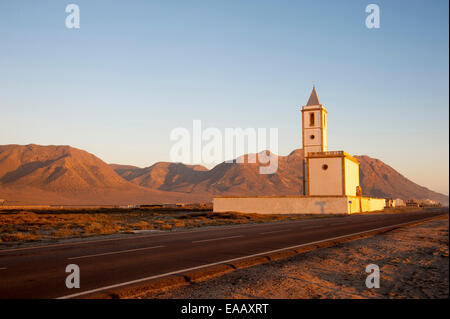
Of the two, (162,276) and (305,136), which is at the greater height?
(305,136)

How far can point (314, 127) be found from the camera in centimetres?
6925

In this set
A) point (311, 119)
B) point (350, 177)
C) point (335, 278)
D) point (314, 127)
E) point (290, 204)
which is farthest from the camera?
point (311, 119)

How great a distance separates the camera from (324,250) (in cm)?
1395

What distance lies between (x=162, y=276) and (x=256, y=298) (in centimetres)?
268

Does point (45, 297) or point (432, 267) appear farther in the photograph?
point (432, 267)

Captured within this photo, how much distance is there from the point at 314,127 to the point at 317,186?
11429 millimetres

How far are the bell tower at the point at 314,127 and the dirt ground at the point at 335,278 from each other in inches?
2208

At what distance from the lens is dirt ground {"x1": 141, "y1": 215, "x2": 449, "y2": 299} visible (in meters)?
7.44

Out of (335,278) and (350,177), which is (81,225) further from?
(350,177)

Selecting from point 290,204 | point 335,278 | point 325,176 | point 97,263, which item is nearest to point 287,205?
point 290,204

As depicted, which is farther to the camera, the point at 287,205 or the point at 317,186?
the point at 317,186

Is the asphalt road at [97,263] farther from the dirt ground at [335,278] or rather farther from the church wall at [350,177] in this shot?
the church wall at [350,177]
